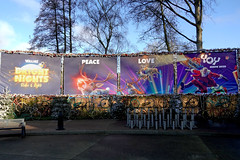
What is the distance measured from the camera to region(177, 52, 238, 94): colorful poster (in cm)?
956

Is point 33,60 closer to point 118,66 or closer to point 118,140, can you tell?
point 118,66

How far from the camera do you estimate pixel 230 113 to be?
388 inches

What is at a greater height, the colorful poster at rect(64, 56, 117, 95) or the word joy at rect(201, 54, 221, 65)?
the word joy at rect(201, 54, 221, 65)

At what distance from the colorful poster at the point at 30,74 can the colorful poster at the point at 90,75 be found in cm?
60

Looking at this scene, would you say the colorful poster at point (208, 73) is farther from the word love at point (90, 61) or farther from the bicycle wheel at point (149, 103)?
the word love at point (90, 61)

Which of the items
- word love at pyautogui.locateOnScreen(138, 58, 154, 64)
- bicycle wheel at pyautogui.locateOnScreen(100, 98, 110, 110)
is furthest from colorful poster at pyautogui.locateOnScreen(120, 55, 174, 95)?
bicycle wheel at pyautogui.locateOnScreen(100, 98, 110, 110)

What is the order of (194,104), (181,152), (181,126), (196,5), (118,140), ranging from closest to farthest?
(181,152), (118,140), (181,126), (194,104), (196,5)

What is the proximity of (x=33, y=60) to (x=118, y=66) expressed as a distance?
4.48m

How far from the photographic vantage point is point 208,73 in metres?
9.74

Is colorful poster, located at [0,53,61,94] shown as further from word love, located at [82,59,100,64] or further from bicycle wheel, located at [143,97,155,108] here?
bicycle wheel, located at [143,97,155,108]

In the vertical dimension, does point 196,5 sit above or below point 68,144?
above

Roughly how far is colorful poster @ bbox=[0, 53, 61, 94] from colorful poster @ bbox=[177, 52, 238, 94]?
642 cm

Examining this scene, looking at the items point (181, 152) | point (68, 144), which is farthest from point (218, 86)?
point (68, 144)

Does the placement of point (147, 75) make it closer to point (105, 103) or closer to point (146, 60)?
point (146, 60)
